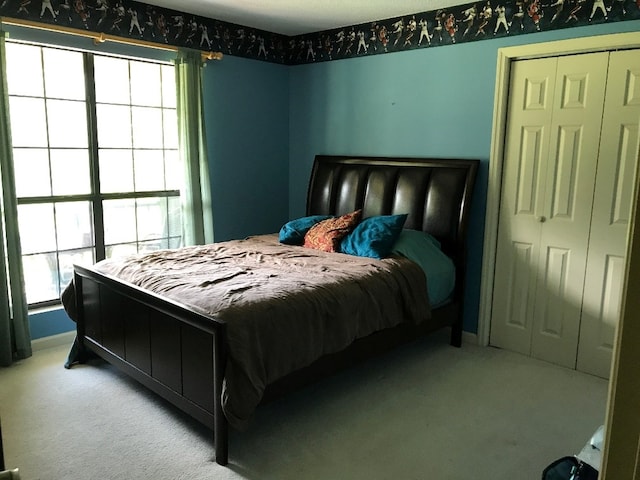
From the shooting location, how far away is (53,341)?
3.63 metres

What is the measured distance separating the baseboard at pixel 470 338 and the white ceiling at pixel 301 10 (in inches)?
94.4

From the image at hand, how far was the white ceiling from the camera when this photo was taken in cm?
362

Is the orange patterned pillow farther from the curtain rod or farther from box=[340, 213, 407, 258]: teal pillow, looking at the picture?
the curtain rod

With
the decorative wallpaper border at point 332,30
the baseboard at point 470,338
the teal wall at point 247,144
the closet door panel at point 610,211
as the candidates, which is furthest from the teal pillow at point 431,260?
the teal wall at point 247,144

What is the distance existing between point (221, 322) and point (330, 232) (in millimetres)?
1620

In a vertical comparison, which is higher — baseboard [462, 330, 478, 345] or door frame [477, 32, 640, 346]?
door frame [477, 32, 640, 346]

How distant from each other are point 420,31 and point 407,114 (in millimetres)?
617

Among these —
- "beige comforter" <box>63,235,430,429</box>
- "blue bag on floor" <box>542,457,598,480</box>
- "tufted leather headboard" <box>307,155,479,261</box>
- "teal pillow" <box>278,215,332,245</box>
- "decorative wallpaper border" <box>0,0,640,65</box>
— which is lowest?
"blue bag on floor" <box>542,457,598,480</box>

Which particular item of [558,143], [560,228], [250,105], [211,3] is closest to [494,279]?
[560,228]

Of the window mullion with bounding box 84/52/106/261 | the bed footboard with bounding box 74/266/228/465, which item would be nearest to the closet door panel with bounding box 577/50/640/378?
the bed footboard with bounding box 74/266/228/465

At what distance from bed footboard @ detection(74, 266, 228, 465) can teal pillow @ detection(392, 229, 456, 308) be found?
1571 millimetres

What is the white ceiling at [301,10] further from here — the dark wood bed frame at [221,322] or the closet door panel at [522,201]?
the dark wood bed frame at [221,322]

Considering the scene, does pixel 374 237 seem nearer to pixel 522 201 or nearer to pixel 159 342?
pixel 522 201

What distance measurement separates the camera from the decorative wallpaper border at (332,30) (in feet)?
10.5
